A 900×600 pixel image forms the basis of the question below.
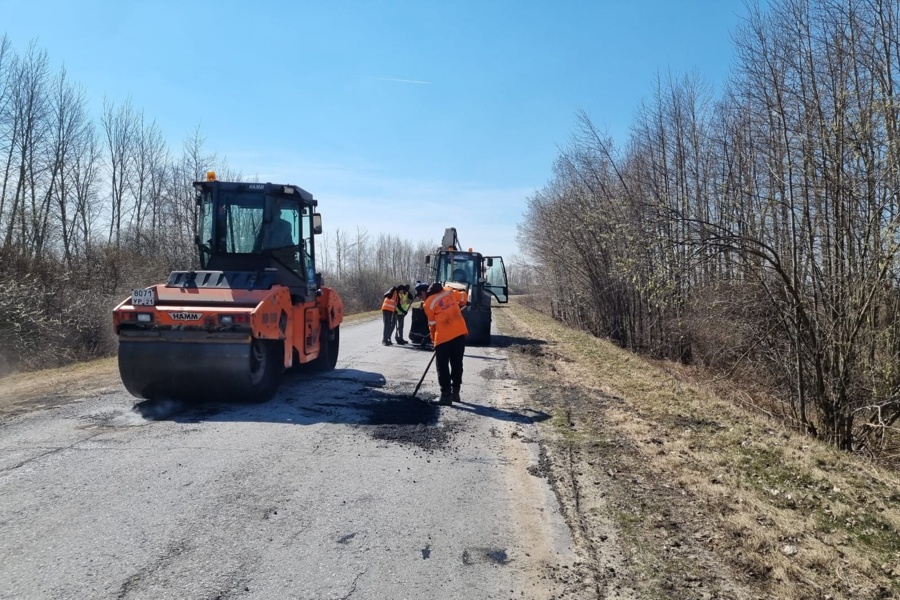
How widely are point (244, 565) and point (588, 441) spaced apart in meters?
4.13

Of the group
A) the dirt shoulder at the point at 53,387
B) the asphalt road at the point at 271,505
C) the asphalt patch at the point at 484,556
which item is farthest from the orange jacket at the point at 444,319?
the asphalt patch at the point at 484,556

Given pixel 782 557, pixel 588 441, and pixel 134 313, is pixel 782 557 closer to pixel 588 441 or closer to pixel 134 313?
pixel 588 441

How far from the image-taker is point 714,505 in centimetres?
480

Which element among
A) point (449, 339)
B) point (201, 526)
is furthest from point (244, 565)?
point (449, 339)

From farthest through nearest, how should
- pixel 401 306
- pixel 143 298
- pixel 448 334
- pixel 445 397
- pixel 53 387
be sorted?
1. pixel 401 306
2. pixel 53 387
3. pixel 448 334
4. pixel 445 397
5. pixel 143 298

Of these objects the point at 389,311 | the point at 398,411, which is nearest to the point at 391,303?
the point at 389,311

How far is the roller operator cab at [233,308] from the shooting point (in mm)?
7285

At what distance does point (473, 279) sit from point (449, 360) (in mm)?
9527

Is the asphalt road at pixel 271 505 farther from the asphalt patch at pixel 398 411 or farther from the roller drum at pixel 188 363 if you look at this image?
the roller drum at pixel 188 363

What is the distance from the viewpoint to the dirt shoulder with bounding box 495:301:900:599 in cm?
367

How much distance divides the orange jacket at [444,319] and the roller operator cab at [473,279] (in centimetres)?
746

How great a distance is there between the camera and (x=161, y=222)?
32156 mm

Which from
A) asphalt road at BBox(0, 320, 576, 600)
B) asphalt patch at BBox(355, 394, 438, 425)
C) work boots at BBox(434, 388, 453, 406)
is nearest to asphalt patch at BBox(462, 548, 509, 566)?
asphalt road at BBox(0, 320, 576, 600)

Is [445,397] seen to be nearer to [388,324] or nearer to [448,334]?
[448,334]
